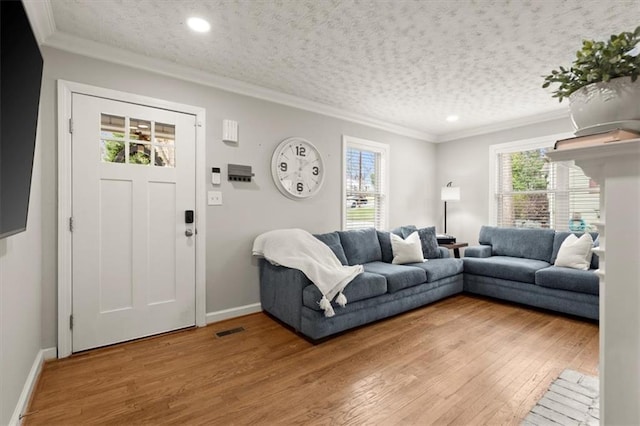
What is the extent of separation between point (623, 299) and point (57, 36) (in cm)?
361

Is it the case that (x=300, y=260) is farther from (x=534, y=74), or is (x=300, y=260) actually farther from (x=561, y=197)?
(x=561, y=197)

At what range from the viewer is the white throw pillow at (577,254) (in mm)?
3375

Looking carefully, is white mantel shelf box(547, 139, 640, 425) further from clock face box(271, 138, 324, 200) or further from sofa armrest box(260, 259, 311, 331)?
clock face box(271, 138, 324, 200)

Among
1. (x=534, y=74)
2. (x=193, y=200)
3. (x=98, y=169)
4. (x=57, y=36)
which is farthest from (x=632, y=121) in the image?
(x=57, y=36)

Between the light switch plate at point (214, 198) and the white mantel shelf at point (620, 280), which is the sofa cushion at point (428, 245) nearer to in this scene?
the light switch plate at point (214, 198)

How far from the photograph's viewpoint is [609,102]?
0.96 metres

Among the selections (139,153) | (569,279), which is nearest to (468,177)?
(569,279)

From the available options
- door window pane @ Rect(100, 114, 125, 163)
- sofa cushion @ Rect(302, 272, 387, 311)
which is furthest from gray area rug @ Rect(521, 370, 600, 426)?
door window pane @ Rect(100, 114, 125, 163)

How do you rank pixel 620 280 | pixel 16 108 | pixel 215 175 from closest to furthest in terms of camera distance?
pixel 620 280, pixel 16 108, pixel 215 175

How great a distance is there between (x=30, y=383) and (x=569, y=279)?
15.0 feet

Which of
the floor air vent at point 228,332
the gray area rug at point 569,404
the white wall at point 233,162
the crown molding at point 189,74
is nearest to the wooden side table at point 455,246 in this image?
the white wall at point 233,162

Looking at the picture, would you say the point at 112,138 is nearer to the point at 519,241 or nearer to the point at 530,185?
the point at 519,241

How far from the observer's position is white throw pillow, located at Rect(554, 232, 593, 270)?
3375 millimetres

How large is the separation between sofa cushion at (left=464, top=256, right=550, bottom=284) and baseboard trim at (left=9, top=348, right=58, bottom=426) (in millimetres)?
4348
